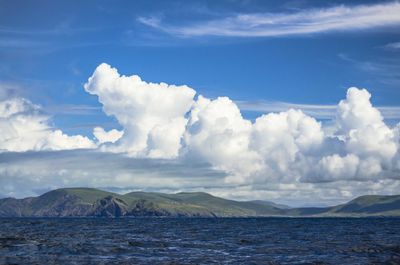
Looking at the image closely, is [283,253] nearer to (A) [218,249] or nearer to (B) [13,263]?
(A) [218,249]

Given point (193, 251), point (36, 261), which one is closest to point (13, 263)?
point (36, 261)

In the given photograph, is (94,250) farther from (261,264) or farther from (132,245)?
(261,264)

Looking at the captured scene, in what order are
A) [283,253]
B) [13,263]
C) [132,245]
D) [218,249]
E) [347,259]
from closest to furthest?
[13,263], [347,259], [283,253], [218,249], [132,245]

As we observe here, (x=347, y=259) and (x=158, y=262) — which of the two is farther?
(x=347, y=259)

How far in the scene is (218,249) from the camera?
8388cm

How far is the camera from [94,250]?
264 ft

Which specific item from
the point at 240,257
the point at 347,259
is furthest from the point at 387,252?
the point at 240,257

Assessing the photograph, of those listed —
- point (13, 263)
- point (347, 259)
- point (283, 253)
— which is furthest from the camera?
point (283, 253)

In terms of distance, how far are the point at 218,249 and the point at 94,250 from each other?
62.4 ft

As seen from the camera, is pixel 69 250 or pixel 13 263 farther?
pixel 69 250

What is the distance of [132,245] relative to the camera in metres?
90.6

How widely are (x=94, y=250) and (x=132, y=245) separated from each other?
11.1 m

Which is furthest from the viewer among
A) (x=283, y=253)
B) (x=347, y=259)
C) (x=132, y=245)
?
(x=132, y=245)

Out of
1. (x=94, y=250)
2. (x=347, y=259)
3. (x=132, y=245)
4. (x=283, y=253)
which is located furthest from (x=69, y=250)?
(x=347, y=259)
